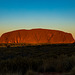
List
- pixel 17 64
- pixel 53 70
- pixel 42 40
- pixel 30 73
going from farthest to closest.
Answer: pixel 42 40 → pixel 17 64 → pixel 53 70 → pixel 30 73

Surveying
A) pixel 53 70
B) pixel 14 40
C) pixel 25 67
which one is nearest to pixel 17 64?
pixel 25 67

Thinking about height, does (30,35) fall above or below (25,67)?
below

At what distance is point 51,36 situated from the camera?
11638 centimetres

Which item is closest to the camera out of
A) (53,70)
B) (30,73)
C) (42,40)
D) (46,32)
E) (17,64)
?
(30,73)

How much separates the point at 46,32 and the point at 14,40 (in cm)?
3058

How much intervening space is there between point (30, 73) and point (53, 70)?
2.05 meters

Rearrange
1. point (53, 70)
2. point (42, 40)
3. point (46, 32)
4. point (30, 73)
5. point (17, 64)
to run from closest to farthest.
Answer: point (30, 73) < point (53, 70) < point (17, 64) < point (42, 40) < point (46, 32)

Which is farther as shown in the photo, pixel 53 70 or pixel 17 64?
pixel 17 64

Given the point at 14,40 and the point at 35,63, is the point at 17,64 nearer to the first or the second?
the point at 35,63

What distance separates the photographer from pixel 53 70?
6.95 m

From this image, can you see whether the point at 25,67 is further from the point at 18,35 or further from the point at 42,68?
the point at 18,35

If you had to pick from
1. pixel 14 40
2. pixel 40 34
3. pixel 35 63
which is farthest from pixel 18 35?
pixel 35 63

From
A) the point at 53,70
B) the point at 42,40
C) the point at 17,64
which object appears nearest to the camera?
the point at 53,70

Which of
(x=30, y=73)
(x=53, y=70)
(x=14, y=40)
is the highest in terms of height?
(x=30, y=73)
